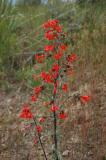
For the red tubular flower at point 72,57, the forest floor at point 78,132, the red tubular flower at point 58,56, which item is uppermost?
the red tubular flower at point 58,56

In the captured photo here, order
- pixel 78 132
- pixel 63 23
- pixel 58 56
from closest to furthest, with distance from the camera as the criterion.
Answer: pixel 58 56 → pixel 78 132 → pixel 63 23

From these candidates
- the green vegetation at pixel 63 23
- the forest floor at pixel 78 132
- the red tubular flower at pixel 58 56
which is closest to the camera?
the red tubular flower at pixel 58 56

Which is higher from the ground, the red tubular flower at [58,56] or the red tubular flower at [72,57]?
the red tubular flower at [58,56]

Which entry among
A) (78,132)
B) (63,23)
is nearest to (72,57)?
(78,132)

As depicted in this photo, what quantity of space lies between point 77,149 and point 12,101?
5.23 ft

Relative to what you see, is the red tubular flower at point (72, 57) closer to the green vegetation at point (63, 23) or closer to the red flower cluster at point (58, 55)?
the red flower cluster at point (58, 55)

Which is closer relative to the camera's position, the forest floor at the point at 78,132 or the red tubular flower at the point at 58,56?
the red tubular flower at the point at 58,56

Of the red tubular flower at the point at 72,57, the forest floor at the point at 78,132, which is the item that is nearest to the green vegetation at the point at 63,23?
the forest floor at the point at 78,132

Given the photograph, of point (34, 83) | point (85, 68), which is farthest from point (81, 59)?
point (34, 83)

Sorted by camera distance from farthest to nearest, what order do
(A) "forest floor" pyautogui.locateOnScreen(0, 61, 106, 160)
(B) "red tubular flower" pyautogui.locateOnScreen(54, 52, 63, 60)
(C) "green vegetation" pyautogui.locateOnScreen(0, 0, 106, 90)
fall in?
(C) "green vegetation" pyautogui.locateOnScreen(0, 0, 106, 90)
(A) "forest floor" pyautogui.locateOnScreen(0, 61, 106, 160)
(B) "red tubular flower" pyautogui.locateOnScreen(54, 52, 63, 60)

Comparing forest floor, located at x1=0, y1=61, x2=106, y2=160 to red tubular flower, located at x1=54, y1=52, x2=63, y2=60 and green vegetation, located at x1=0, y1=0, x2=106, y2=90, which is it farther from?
red tubular flower, located at x1=54, y1=52, x2=63, y2=60

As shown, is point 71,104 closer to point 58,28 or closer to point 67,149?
point 67,149

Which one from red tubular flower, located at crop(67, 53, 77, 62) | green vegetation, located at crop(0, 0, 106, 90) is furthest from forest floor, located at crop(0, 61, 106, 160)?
red tubular flower, located at crop(67, 53, 77, 62)

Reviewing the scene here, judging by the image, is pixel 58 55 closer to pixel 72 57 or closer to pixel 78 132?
pixel 72 57
